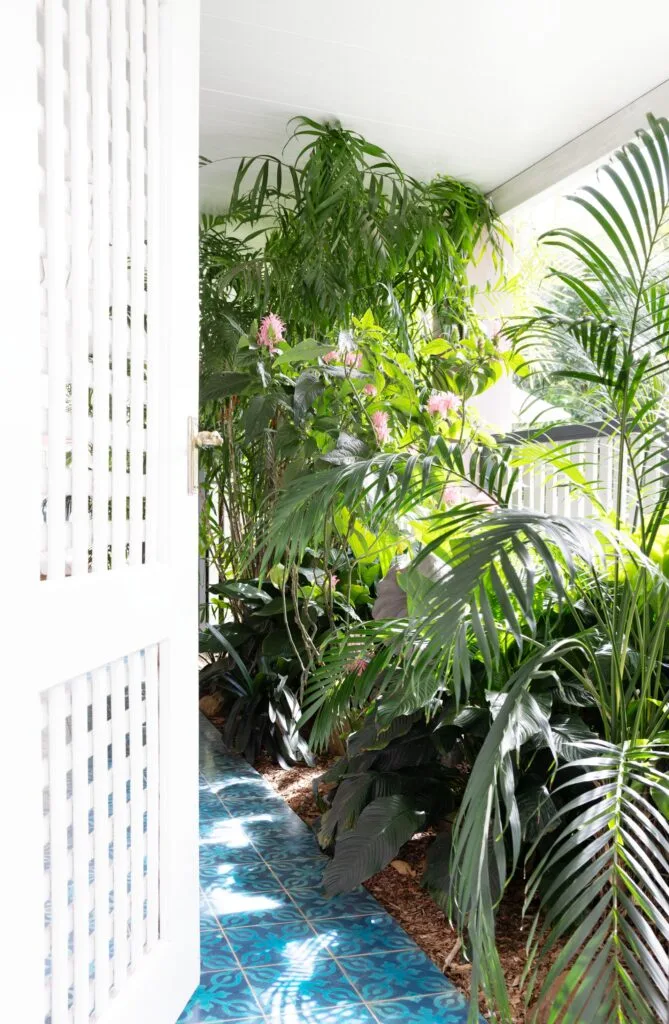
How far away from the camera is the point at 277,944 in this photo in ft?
6.16

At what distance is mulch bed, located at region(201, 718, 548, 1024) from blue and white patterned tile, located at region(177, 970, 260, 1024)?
40 centimetres

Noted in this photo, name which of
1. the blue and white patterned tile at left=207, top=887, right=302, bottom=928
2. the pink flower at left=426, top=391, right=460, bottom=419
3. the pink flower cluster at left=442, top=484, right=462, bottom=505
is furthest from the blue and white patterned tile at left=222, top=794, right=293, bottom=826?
the pink flower at left=426, top=391, right=460, bottom=419

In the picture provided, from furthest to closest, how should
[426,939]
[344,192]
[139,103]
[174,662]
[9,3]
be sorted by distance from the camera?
[344,192] < [426,939] < [174,662] < [139,103] < [9,3]

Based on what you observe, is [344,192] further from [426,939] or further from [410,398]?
[426,939]

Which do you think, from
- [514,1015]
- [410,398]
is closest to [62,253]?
[410,398]

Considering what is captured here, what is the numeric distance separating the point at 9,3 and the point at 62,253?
299mm

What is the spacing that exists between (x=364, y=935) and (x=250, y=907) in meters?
0.29

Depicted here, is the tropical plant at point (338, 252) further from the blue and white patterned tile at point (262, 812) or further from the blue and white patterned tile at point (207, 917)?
the blue and white patterned tile at point (207, 917)

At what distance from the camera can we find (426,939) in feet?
6.24

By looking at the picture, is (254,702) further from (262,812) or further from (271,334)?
(271,334)

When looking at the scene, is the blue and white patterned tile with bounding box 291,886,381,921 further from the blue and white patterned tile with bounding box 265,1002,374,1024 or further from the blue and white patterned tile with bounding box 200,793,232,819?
the blue and white patterned tile with bounding box 200,793,232,819

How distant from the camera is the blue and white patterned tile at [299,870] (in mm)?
2168

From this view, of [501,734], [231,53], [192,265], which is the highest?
[231,53]

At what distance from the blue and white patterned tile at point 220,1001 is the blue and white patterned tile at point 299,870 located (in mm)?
411
